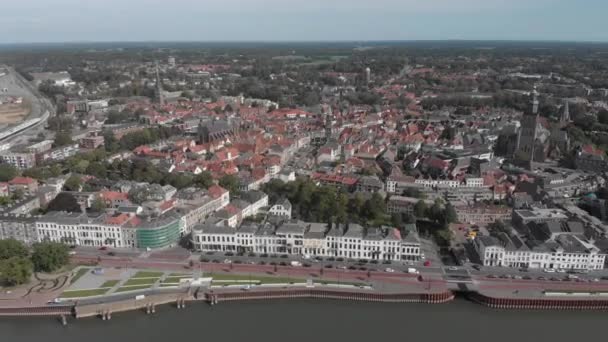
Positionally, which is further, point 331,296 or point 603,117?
point 603,117

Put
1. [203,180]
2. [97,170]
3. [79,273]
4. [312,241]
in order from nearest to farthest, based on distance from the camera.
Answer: [79,273], [312,241], [203,180], [97,170]

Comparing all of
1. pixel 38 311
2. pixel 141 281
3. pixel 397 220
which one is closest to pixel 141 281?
pixel 141 281

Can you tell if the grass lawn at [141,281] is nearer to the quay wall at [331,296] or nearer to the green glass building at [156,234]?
the quay wall at [331,296]

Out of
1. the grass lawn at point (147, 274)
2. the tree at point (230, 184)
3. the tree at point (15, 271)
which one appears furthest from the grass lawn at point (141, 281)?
the tree at point (230, 184)

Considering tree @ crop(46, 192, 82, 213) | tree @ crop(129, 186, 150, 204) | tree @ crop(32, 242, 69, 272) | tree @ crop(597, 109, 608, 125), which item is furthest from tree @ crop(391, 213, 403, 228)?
tree @ crop(597, 109, 608, 125)

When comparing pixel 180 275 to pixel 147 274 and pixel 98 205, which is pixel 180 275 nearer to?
pixel 147 274

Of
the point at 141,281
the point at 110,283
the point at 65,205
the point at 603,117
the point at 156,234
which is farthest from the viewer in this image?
the point at 603,117

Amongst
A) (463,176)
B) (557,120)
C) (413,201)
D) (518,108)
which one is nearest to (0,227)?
(413,201)
